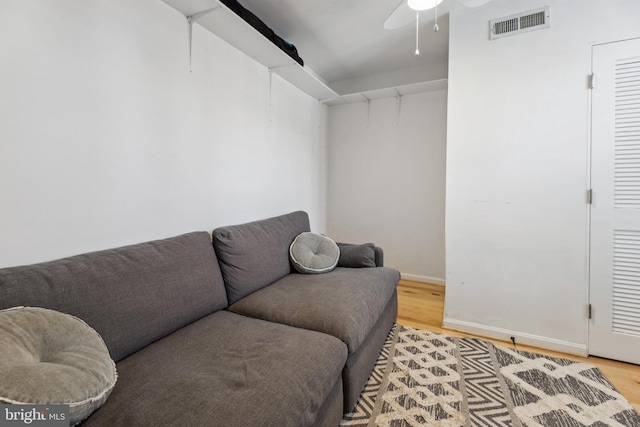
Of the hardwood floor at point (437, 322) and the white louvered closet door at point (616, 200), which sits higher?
the white louvered closet door at point (616, 200)

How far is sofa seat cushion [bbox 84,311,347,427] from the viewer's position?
2.66 feet

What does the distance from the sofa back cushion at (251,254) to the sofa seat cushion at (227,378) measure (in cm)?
38

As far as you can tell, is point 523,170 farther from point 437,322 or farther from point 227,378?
point 227,378

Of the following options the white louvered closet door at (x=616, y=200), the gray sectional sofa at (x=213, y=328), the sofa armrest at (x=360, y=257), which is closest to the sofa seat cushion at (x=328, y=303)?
the gray sectional sofa at (x=213, y=328)

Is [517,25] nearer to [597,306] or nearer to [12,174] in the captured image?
[597,306]

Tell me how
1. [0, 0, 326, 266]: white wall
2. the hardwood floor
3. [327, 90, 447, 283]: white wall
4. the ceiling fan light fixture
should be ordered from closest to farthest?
[0, 0, 326, 266]: white wall → the ceiling fan light fixture → the hardwood floor → [327, 90, 447, 283]: white wall

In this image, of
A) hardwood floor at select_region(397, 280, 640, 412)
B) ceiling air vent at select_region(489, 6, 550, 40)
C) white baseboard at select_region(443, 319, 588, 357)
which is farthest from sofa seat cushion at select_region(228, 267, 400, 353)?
ceiling air vent at select_region(489, 6, 550, 40)

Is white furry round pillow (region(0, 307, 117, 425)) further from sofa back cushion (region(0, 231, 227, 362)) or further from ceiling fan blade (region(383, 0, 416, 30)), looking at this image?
ceiling fan blade (region(383, 0, 416, 30))

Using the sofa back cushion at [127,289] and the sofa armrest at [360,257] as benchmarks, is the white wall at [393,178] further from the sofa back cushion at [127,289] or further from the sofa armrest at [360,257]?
the sofa back cushion at [127,289]

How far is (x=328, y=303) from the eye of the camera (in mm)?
1544

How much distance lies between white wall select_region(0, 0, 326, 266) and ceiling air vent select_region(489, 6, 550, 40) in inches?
74.8

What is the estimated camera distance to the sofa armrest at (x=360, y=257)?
2.25 meters

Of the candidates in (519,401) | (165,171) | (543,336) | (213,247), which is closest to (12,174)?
(165,171)

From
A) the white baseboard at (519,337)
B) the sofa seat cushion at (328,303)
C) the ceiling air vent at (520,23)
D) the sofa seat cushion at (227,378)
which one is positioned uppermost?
the ceiling air vent at (520,23)
